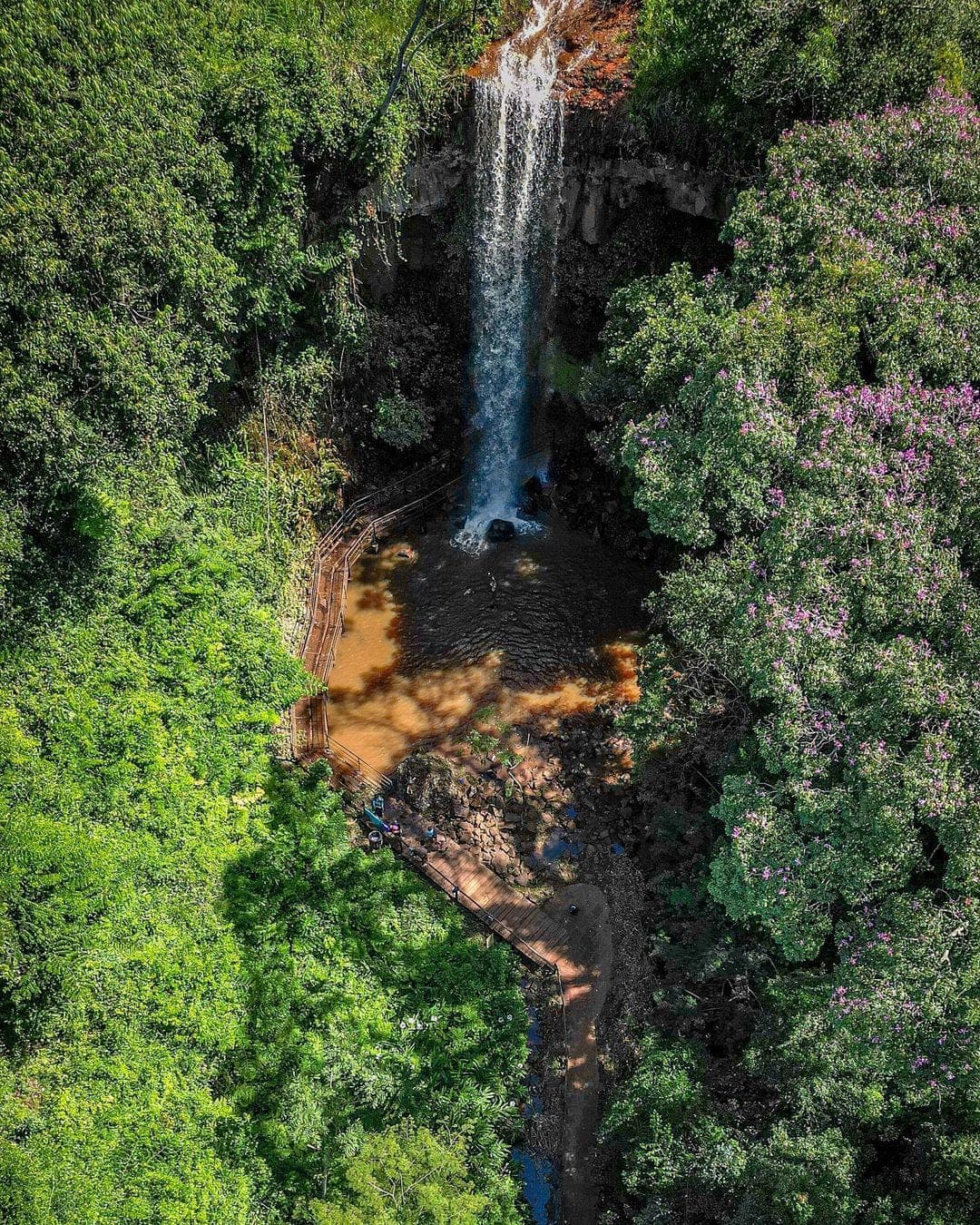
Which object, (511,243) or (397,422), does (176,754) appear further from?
(511,243)

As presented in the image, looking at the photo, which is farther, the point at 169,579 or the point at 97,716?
the point at 169,579

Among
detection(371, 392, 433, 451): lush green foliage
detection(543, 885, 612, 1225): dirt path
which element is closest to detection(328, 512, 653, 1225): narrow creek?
detection(543, 885, 612, 1225): dirt path

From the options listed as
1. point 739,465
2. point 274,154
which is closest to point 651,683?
point 739,465

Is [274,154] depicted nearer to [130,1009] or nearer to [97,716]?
[97,716]

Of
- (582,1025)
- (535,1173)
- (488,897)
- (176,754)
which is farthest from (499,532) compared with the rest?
(535,1173)

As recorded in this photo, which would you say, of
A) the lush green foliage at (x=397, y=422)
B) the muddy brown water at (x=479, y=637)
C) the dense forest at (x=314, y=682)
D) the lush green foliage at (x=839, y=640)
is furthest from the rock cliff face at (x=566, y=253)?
the lush green foliage at (x=839, y=640)
